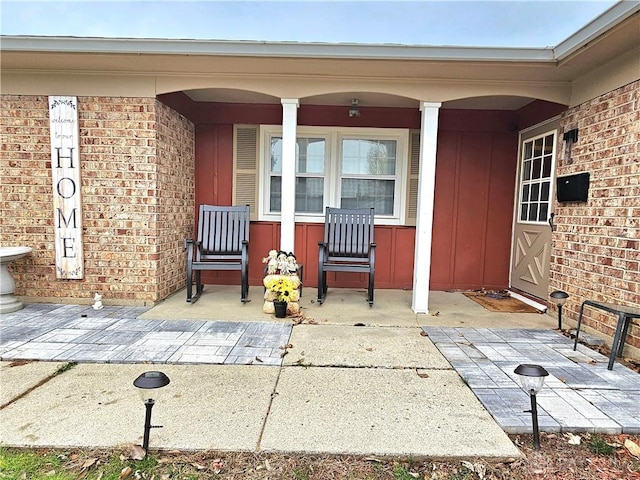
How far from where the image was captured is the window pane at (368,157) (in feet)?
16.8

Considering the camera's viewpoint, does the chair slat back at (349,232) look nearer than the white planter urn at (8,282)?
No

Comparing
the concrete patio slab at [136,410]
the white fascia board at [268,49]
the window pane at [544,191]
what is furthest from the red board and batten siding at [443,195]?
the concrete patio slab at [136,410]

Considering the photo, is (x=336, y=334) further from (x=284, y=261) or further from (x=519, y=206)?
(x=519, y=206)

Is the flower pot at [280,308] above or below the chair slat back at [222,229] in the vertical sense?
below

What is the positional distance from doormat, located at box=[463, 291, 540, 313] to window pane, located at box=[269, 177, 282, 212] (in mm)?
2972

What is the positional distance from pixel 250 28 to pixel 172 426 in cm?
934

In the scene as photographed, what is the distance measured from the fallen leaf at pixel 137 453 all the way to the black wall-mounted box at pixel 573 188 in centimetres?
412

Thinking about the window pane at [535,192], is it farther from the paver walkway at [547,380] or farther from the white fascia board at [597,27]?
the paver walkway at [547,380]

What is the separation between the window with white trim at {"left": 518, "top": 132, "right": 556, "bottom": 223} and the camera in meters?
4.30

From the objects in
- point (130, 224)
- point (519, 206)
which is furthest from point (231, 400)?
point (519, 206)

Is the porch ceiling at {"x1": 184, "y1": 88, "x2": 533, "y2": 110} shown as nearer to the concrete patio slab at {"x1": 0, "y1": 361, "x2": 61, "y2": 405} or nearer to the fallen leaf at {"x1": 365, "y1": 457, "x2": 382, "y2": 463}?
the concrete patio slab at {"x1": 0, "y1": 361, "x2": 61, "y2": 405}

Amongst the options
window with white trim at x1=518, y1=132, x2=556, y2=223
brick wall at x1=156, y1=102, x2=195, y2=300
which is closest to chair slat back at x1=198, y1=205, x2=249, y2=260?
brick wall at x1=156, y1=102, x2=195, y2=300

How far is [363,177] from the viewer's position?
16.9 ft

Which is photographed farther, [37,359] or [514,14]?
[514,14]
